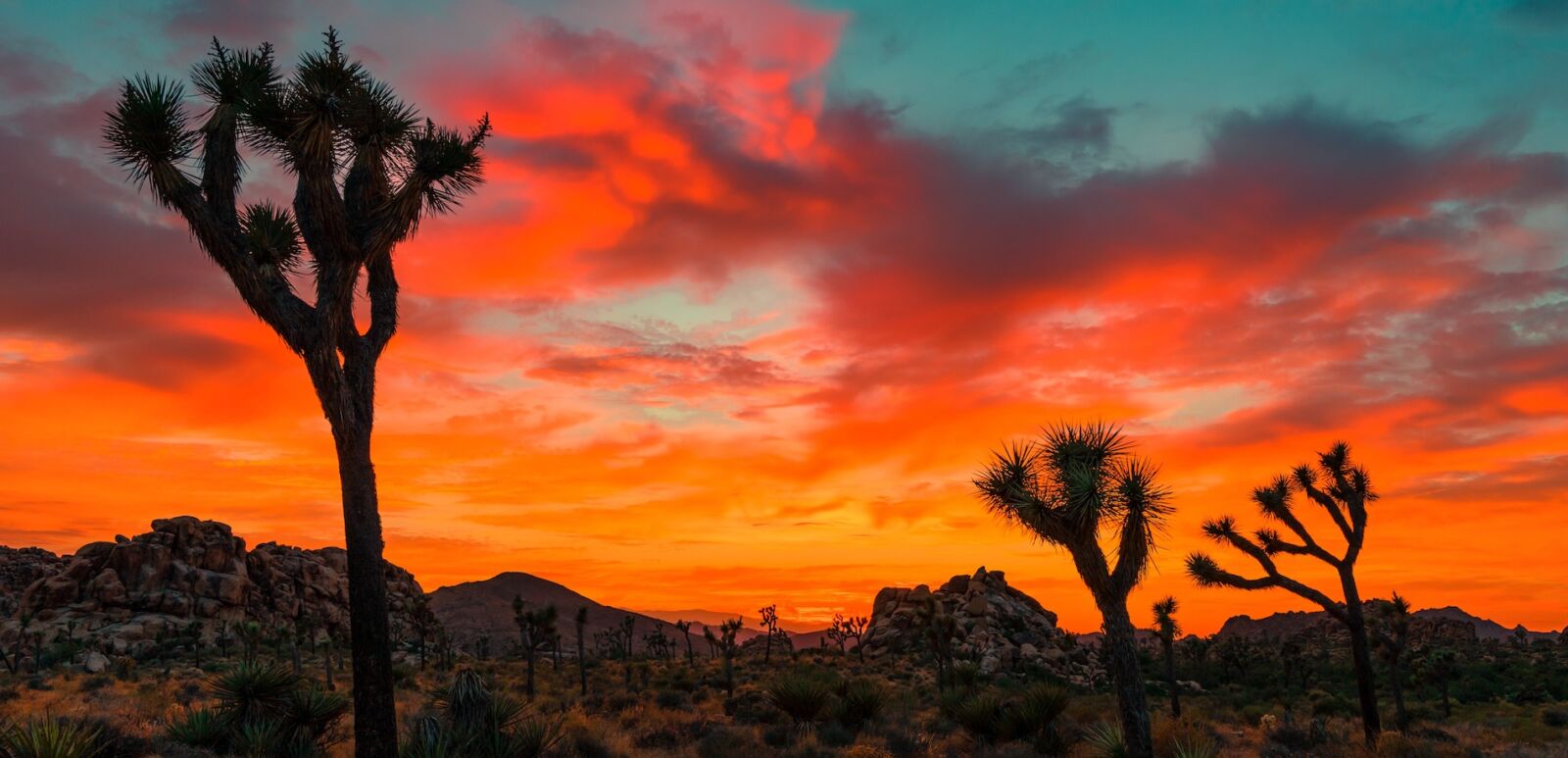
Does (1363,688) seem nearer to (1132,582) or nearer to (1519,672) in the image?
(1132,582)

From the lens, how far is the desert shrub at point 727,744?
19.3 m

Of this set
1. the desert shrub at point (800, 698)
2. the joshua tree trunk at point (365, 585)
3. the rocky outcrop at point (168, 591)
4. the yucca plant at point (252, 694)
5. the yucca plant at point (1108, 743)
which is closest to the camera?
the joshua tree trunk at point (365, 585)

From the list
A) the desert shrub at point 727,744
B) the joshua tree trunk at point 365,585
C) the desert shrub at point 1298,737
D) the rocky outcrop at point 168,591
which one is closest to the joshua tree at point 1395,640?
the desert shrub at point 1298,737

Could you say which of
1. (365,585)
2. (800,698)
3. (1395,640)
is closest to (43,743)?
(365,585)

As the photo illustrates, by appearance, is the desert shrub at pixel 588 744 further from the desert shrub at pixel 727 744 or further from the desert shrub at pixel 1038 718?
the desert shrub at pixel 1038 718

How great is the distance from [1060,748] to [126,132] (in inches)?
812

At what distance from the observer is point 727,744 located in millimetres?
20328

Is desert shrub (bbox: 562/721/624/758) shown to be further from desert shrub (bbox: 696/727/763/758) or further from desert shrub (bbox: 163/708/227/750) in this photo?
desert shrub (bbox: 163/708/227/750)

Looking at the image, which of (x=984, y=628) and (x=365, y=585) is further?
(x=984, y=628)

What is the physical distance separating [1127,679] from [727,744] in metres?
8.77

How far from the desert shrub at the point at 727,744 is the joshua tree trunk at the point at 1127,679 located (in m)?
7.68

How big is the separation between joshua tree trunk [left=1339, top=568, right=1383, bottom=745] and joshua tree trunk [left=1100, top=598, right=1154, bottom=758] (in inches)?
395

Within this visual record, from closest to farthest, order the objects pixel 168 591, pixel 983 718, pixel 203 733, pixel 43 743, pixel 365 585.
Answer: pixel 43 743 < pixel 365 585 < pixel 203 733 < pixel 983 718 < pixel 168 591

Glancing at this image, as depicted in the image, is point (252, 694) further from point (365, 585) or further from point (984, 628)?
point (984, 628)
